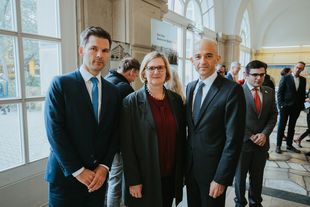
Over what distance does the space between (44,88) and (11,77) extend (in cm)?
37

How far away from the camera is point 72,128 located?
49.2 inches

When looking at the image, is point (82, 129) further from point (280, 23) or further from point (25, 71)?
point (280, 23)

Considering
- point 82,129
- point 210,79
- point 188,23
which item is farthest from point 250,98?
point 188,23

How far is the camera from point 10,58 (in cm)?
199

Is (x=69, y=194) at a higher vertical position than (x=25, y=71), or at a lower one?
lower

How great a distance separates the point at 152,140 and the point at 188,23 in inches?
204

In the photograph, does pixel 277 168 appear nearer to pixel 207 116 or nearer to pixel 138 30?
pixel 207 116

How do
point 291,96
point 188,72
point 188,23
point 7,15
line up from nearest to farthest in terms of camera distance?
1. point 7,15
2. point 291,96
3. point 188,23
4. point 188,72

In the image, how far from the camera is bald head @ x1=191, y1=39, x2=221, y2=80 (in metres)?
1.42

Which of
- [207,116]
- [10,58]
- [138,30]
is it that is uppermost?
[138,30]

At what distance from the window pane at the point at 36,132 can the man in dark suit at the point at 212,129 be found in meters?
1.73

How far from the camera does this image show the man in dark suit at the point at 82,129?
121 centimetres

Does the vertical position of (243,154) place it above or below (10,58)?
below

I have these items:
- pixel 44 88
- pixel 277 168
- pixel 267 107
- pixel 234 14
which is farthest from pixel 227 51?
pixel 44 88
